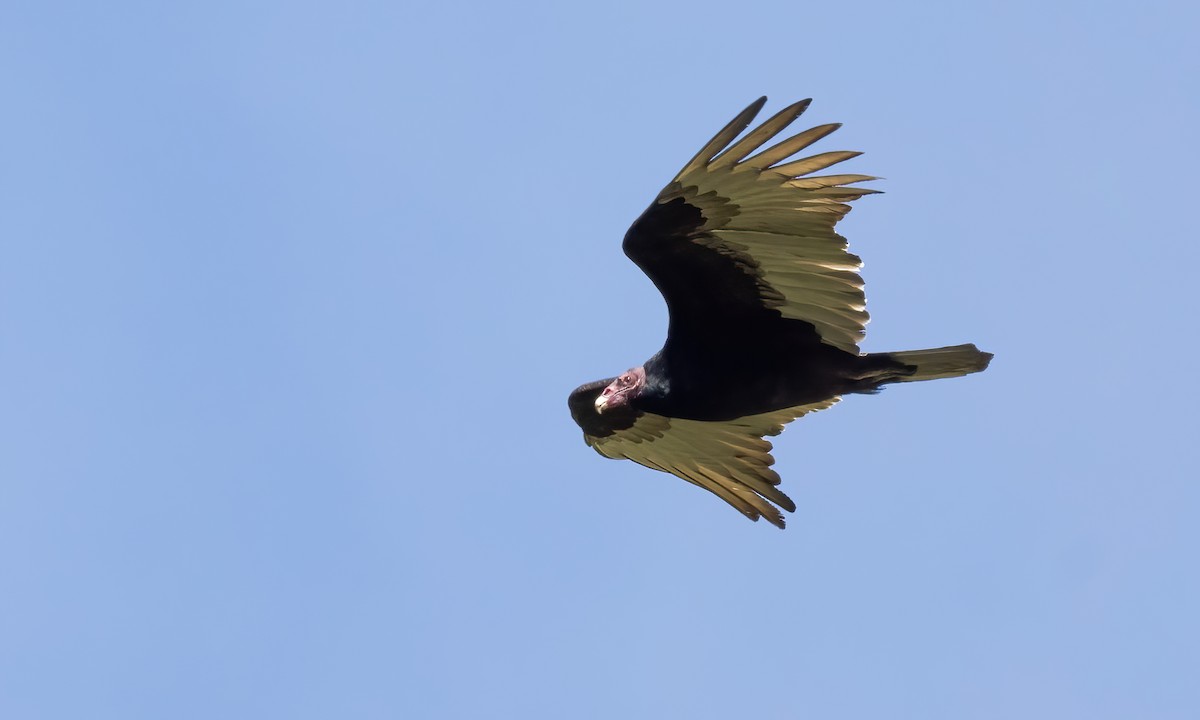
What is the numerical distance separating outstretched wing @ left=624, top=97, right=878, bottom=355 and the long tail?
1.10 ft

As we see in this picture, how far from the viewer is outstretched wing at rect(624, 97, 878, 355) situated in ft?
29.8

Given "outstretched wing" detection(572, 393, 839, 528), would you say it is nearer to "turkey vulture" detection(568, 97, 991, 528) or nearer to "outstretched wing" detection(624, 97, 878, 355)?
"turkey vulture" detection(568, 97, 991, 528)

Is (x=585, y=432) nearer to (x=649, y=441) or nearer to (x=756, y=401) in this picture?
(x=649, y=441)

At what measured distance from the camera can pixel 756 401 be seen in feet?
33.2

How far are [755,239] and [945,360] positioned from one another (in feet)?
4.39

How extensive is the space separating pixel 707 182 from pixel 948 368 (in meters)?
1.85

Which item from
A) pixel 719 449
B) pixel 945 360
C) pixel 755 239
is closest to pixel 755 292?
pixel 755 239

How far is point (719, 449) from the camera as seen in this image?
1119 centimetres

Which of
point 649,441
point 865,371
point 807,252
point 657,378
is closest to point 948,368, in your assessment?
point 865,371

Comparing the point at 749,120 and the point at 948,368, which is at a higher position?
the point at 749,120

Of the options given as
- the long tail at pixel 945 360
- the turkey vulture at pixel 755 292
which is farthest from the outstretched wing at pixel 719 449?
the long tail at pixel 945 360

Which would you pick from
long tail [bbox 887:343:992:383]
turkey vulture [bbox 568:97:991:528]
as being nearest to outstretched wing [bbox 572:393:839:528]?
turkey vulture [bbox 568:97:991:528]

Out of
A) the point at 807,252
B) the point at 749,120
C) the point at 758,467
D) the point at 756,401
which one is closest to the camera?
the point at 749,120

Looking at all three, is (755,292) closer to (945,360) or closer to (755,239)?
(755,239)
